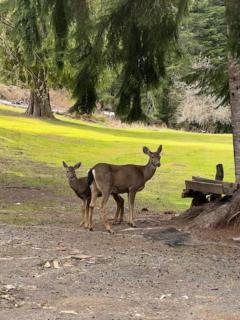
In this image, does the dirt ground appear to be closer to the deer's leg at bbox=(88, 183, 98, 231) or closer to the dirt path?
the dirt path

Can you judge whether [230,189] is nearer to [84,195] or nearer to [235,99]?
[235,99]

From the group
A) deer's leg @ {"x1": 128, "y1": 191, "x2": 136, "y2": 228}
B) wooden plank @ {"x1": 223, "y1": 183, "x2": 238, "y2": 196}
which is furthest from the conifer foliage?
wooden plank @ {"x1": 223, "y1": 183, "x2": 238, "y2": 196}

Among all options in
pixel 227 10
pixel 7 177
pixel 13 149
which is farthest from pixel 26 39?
pixel 13 149

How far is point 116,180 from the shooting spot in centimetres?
1212

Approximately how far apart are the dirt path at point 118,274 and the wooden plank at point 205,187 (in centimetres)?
104

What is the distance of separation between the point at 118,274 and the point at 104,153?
1044 inches

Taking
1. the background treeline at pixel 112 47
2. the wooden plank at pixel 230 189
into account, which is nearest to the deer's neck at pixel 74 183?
the background treeline at pixel 112 47

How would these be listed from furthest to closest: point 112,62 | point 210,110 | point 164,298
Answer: point 210,110
point 112,62
point 164,298

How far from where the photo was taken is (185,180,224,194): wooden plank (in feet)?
39.1

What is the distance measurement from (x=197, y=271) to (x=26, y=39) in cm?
537

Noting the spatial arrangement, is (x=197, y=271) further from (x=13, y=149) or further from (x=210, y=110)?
(x=210, y=110)

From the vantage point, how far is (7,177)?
2267 cm

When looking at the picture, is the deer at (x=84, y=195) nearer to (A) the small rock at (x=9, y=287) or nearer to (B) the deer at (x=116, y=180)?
(B) the deer at (x=116, y=180)

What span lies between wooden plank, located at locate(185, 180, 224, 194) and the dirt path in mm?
1044
